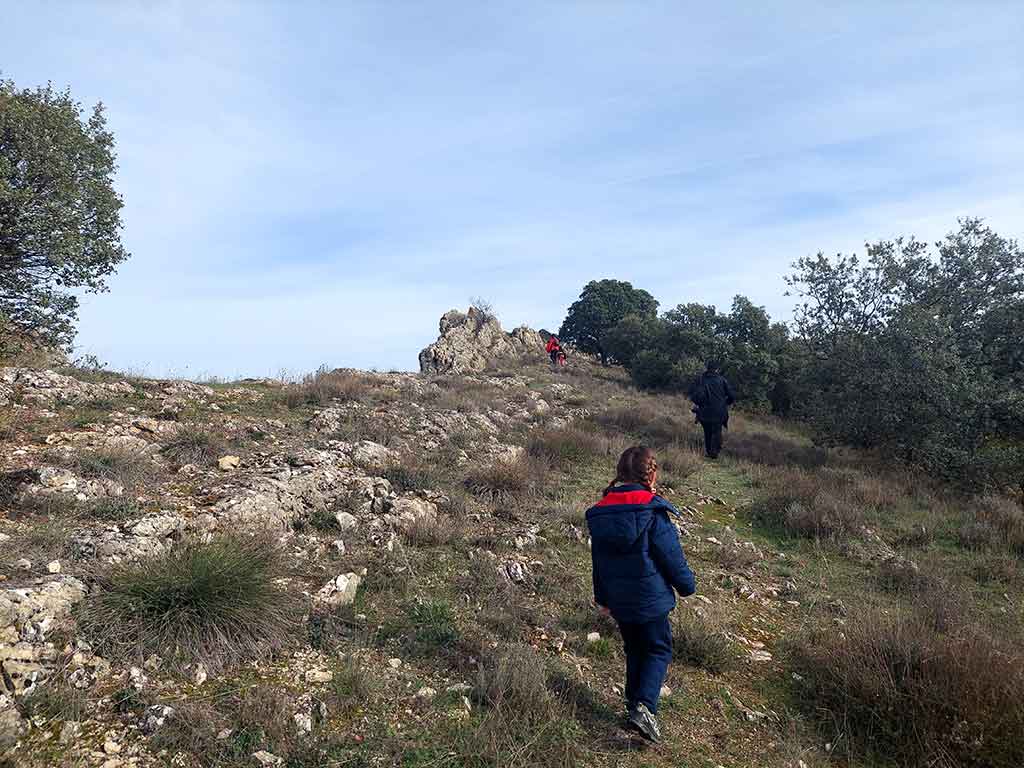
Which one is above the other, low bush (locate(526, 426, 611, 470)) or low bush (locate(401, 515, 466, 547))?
low bush (locate(526, 426, 611, 470))

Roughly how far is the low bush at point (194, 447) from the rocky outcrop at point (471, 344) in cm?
1299

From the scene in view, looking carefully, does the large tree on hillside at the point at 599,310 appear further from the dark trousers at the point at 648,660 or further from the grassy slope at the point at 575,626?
the dark trousers at the point at 648,660

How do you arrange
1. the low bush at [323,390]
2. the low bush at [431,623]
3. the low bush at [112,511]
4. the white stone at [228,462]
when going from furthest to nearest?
the low bush at [323,390] < the white stone at [228,462] < the low bush at [112,511] < the low bush at [431,623]

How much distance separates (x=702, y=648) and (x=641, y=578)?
1.41 metres

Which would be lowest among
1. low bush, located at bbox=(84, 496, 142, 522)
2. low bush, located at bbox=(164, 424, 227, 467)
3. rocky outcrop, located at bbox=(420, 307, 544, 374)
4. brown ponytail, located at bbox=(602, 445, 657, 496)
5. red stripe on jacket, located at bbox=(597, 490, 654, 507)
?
low bush, located at bbox=(84, 496, 142, 522)

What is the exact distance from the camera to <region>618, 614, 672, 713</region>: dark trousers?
349 cm

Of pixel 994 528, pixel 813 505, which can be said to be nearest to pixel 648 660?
pixel 813 505

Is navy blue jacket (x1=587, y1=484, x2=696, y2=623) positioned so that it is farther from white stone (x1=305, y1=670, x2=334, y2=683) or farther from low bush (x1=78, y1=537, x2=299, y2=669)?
low bush (x1=78, y1=537, x2=299, y2=669)

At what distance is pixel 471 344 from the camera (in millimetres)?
24469

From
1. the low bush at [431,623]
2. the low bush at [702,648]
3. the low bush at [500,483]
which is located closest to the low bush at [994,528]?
the low bush at [702,648]

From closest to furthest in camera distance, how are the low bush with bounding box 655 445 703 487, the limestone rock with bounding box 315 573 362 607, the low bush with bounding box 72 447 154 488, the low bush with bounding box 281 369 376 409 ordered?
1. the limestone rock with bounding box 315 573 362 607
2. the low bush with bounding box 72 447 154 488
3. the low bush with bounding box 655 445 703 487
4. the low bush with bounding box 281 369 376 409

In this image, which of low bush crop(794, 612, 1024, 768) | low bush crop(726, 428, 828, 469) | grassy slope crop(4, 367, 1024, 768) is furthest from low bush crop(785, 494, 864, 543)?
low bush crop(726, 428, 828, 469)

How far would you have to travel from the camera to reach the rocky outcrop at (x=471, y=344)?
22500 mm

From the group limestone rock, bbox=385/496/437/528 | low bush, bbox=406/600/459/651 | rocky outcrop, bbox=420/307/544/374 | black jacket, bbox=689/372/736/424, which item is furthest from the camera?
rocky outcrop, bbox=420/307/544/374
